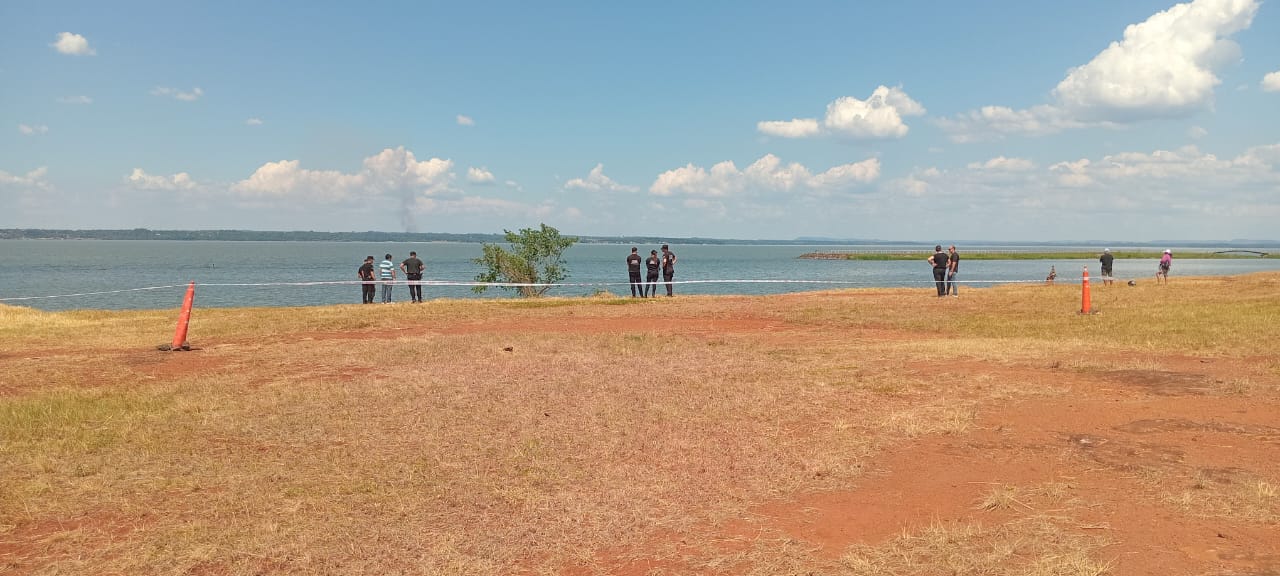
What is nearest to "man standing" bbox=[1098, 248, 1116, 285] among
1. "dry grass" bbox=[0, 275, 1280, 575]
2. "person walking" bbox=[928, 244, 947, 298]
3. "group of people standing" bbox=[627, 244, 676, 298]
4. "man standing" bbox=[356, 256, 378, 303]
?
"person walking" bbox=[928, 244, 947, 298]

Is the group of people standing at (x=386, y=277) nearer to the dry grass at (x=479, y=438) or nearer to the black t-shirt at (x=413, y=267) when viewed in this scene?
the black t-shirt at (x=413, y=267)

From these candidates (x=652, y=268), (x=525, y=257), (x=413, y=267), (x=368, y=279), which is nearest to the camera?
(x=368, y=279)

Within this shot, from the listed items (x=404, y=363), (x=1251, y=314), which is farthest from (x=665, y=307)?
(x=1251, y=314)

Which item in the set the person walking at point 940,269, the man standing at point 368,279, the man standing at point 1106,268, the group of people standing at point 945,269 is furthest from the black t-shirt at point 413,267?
the man standing at point 1106,268

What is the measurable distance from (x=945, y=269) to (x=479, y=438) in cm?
2242

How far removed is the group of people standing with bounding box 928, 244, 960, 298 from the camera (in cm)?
2641

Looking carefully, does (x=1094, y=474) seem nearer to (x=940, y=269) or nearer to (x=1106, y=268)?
(x=940, y=269)

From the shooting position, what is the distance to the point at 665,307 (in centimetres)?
2323

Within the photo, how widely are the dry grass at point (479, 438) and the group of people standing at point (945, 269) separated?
880 centimetres

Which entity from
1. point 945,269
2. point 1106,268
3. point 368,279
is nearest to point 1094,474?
point 945,269

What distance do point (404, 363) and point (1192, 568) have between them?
10772 millimetres

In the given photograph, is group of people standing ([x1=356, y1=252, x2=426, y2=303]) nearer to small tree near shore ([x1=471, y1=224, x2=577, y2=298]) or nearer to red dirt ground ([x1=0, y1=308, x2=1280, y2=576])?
small tree near shore ([x1=471, y1=224, x2=577, y2=298])

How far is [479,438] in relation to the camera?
830 cm

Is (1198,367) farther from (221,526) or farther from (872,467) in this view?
(221,526)
